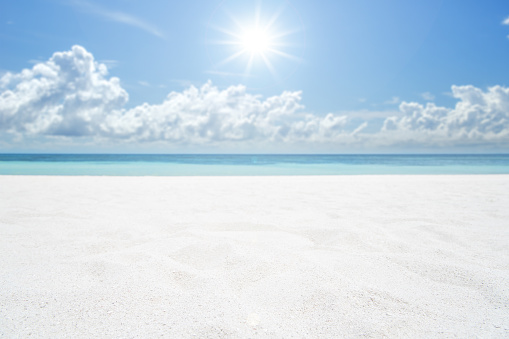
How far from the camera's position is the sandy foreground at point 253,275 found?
1385 millimetres

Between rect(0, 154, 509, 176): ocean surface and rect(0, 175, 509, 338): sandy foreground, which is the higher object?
rect(0, 175, 509, 338): sandy foreground

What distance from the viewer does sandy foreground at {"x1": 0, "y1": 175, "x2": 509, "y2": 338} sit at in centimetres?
138

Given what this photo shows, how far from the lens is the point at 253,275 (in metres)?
1.91

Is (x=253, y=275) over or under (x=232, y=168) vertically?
over

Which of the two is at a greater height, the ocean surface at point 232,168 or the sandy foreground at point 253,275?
the sandy foreground at point 253,275

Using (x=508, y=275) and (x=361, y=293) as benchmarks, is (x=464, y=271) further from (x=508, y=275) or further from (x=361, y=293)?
(x=361, y=293)

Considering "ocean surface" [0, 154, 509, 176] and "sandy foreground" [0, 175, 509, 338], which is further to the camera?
"ocean surface" [0, 154, 509, 176]

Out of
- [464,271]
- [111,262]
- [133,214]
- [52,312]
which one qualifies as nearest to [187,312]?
[52,312]

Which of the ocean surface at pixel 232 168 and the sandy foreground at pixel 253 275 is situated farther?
the ocean surface at pixel 232 168

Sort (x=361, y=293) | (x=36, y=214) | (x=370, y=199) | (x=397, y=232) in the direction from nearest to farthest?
(x=361, y=293) < (x=397, y=232) < (x=36, y=214) < (x=370, y=199)

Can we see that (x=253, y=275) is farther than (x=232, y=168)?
No

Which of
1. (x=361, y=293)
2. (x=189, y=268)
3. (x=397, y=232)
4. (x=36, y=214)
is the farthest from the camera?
(x=36, y=214)

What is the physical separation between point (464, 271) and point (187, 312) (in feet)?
6.12

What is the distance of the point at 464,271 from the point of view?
77.7 inches
